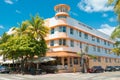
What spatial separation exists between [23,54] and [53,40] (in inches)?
360

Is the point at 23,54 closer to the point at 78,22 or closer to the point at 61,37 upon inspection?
the point at 61,37

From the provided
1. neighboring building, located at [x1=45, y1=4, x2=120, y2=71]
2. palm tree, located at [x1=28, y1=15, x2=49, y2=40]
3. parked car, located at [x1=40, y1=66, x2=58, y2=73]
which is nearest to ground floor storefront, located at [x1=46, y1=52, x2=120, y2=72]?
neighboring building, located at [x1=45, y1=4, x2=120, y2=71]

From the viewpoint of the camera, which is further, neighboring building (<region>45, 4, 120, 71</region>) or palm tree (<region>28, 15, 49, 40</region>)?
neighboring building (<region>45, 4, 120, 71</region>)

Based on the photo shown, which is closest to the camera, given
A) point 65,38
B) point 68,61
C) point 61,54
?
point 61,54

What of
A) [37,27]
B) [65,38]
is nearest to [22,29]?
[37,27]

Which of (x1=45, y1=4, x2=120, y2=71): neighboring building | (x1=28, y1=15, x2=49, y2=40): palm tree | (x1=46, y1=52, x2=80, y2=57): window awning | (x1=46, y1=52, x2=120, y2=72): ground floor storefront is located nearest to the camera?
(x1=28, y1=15, x2=49, y2=40): palm tree

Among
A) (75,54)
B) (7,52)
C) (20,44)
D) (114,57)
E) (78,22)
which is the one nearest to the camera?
(20,44)

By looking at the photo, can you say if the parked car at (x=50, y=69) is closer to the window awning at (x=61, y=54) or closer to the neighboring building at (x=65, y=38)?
the neighboring building at (x=65, y=38)

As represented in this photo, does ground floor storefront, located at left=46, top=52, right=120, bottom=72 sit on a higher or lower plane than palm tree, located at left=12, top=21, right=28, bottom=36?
lower

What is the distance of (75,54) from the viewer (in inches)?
1785

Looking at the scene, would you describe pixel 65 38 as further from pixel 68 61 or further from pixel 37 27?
pixel 37 27

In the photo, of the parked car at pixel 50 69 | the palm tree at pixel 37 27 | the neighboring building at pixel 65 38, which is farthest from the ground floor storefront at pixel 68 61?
the palm tree at pixel 37 27

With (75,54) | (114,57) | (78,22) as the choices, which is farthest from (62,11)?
(114,57)

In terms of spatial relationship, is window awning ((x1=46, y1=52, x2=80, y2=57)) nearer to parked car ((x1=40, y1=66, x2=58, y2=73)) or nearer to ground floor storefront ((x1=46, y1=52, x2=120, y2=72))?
ground floor storefront ((x1=46, y1=52, x2=120, y2=72))
